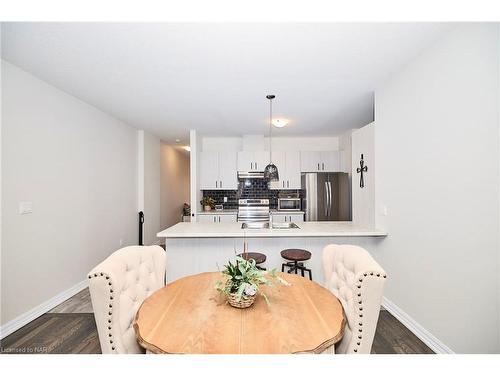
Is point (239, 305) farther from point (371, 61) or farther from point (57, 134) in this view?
point (57, 134)

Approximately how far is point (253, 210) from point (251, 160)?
113cm

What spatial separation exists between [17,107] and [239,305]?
9.42 ft

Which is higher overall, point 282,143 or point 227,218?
point 282,143

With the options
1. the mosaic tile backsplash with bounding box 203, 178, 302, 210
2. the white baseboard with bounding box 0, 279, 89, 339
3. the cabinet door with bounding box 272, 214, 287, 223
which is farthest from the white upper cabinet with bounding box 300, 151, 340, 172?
the white baseboard with bounding box 0, 279, 89, 339

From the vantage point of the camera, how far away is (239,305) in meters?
1.16

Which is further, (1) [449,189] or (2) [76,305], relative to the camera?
(2) [76,305]

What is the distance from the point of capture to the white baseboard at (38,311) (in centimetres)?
208

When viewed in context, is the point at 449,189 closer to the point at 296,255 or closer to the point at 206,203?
the point at 296,255

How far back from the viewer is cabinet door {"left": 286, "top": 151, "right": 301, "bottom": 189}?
5126mm

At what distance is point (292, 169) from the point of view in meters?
5.14

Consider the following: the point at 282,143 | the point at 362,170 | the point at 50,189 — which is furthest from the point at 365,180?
the point at 50,189

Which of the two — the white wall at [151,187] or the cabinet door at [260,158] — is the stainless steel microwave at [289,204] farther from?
the white wall at [151,187]

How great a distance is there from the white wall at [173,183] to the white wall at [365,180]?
4502 millimetres

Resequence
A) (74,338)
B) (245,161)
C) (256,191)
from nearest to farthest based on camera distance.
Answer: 1. (74,338)
2. (245,161)
3. (256,191)
